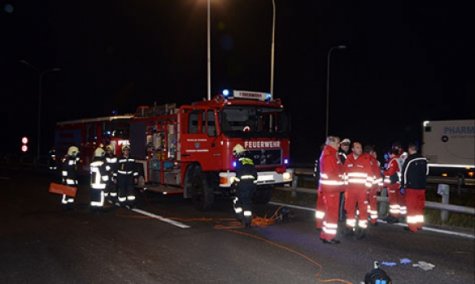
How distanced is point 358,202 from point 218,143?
4200 millimetres

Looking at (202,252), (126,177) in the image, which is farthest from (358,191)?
(126,177)

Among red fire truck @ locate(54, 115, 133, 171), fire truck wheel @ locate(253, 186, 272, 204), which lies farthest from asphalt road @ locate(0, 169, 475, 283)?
red fire truck @ locate(54, 115, 133, 171)

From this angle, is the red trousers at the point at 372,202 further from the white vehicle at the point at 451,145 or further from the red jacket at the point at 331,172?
the white vehicle at the point at 451,145

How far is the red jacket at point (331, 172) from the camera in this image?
792 centimetres

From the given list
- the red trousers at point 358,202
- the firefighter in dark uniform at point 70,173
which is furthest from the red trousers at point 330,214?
the firefighter in dark uniform at point 70,173

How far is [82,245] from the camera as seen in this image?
803cm

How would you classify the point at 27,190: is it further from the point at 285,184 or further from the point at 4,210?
the point at 285,184

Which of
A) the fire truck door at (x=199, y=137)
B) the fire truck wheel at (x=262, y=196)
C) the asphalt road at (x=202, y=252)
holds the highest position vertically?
the fire truck door at (x=199, y=137)

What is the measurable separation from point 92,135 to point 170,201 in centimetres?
703

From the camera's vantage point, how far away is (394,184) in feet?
34.8

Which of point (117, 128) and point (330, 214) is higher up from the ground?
point (117, 128)

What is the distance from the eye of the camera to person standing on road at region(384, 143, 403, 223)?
10.4m

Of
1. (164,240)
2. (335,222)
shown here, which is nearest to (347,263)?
(335,222)

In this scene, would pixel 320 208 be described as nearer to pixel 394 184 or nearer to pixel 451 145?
pixel 394 184
